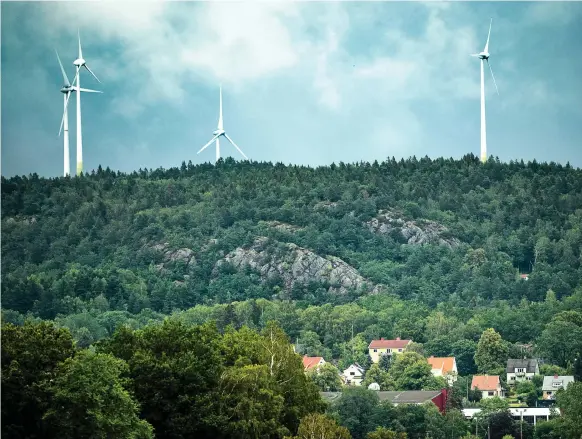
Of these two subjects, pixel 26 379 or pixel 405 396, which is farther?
pixel 405 396

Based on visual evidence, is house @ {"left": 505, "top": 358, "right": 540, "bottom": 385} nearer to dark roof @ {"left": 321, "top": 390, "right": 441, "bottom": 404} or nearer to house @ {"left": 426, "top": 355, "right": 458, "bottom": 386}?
house @ {"left": 426, "top": 355, "right": 458, "bottom": 386}

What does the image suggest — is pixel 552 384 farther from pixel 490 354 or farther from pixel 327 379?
pixel 327 379

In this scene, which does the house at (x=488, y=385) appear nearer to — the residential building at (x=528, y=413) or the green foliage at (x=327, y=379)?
the green foliage at (x=327, y=379)

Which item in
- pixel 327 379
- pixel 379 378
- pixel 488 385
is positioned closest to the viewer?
pixel 327 379

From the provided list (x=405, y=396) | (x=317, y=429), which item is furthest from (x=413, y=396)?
(x=317, y=429)

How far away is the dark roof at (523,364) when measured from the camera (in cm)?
18968

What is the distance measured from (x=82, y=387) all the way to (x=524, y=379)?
388 feet

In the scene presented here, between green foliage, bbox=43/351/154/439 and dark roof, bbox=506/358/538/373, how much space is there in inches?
4747

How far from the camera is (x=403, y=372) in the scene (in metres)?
183

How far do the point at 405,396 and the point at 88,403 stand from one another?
9377 cm

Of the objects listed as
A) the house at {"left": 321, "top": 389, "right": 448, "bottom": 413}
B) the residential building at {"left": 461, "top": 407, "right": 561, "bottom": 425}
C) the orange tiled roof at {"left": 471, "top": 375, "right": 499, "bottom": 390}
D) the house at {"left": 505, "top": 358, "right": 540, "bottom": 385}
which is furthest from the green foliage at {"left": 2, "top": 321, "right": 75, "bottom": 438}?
the house at {"left": 505, "top": 358, "right": 540, "bottom": 385}

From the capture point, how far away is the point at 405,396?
535 ft

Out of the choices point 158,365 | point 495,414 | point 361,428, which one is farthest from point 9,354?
point 495,414

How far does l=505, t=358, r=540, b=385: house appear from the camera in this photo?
18627 centimetres
